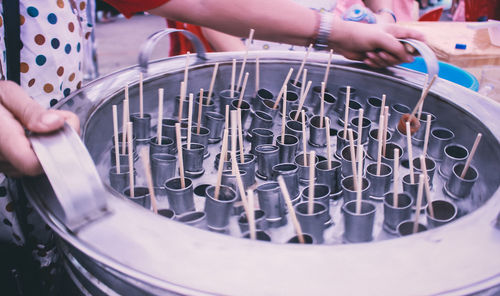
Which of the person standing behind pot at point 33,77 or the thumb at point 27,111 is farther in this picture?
the person standing behind pot at point 33,77

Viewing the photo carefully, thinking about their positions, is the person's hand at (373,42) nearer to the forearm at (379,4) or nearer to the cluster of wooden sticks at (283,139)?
the cluster of wooden sticks at (283,139)

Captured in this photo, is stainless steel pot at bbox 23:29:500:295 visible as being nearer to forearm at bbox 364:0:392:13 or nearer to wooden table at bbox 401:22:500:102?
wooden table at bbox 401:22:500:102

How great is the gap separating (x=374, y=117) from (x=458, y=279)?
1014mm

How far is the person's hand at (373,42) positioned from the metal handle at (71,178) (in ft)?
4.29

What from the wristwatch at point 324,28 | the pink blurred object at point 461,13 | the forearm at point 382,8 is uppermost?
the wristwatch at point 324,28

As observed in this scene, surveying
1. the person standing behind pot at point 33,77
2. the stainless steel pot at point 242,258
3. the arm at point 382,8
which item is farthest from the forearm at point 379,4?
the stainless steel pot at point 242,258

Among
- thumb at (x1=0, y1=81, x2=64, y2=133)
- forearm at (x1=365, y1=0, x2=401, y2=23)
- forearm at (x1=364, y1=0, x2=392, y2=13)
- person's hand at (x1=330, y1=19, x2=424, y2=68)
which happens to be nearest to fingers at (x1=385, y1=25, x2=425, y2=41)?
person's hand at (x1=330, y1=19, x2=424, y2=68)

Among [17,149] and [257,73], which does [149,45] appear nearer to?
[257,73]

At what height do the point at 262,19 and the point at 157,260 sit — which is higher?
the point at 262,19

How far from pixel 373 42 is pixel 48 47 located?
4.17ft

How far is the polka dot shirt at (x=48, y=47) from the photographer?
1391mm

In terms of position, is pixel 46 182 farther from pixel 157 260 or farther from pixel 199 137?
pixel 199 137

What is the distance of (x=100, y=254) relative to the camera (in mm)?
727

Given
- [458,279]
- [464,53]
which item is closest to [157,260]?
[458,279]
